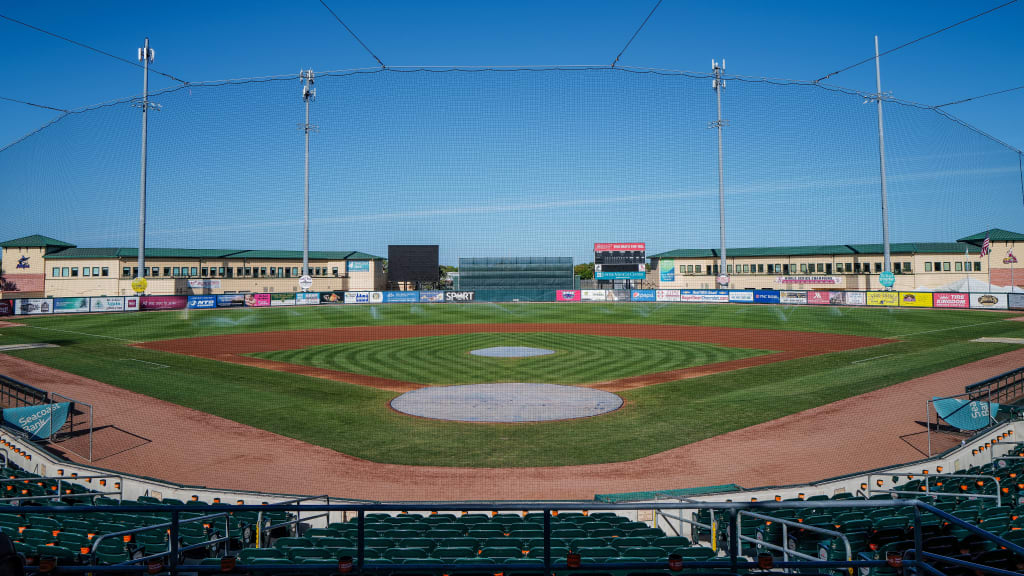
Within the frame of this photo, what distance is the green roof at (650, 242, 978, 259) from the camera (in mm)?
53000

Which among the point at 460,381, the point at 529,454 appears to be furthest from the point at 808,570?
the point at 460,381

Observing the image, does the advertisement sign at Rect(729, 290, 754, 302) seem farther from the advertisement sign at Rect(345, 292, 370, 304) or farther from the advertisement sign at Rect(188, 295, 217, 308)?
the advertisement sign at Rect(188, 295, 217, 308)

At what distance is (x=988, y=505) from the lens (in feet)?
23.1

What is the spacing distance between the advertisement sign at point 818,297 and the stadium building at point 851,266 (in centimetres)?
632

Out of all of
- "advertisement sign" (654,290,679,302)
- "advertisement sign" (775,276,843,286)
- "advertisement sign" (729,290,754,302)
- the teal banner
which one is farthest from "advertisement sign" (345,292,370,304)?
the teal banner

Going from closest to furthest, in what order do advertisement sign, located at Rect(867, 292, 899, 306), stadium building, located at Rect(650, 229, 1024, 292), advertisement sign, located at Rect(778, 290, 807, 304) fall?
advertisement sign, located at Rect(867, 292, 899, 306) → stadium building, located at Rect(650, 229, 1024, 292) → advertisement sign, located at Rect(778, 290, 807, 304)

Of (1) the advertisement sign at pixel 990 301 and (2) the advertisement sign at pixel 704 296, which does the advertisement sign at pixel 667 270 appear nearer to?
(2) the advertisement sign at pixel 704 296

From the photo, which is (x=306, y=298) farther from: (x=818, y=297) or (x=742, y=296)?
(x=818, y=297)

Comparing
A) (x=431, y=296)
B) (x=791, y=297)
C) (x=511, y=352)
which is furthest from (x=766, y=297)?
(x=511, y=352)

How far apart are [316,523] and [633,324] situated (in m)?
35.0

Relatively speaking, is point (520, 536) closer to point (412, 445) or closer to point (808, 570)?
point (808, 570)

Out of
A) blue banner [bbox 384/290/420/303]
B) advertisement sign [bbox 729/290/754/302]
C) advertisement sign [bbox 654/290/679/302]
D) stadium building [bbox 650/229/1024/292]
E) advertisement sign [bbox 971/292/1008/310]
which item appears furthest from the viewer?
advertisement sign [bbox 654/290/679/302]

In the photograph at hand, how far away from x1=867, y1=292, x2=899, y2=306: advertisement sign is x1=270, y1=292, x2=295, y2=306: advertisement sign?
56.3 m

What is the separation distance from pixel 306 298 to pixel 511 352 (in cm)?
3537
